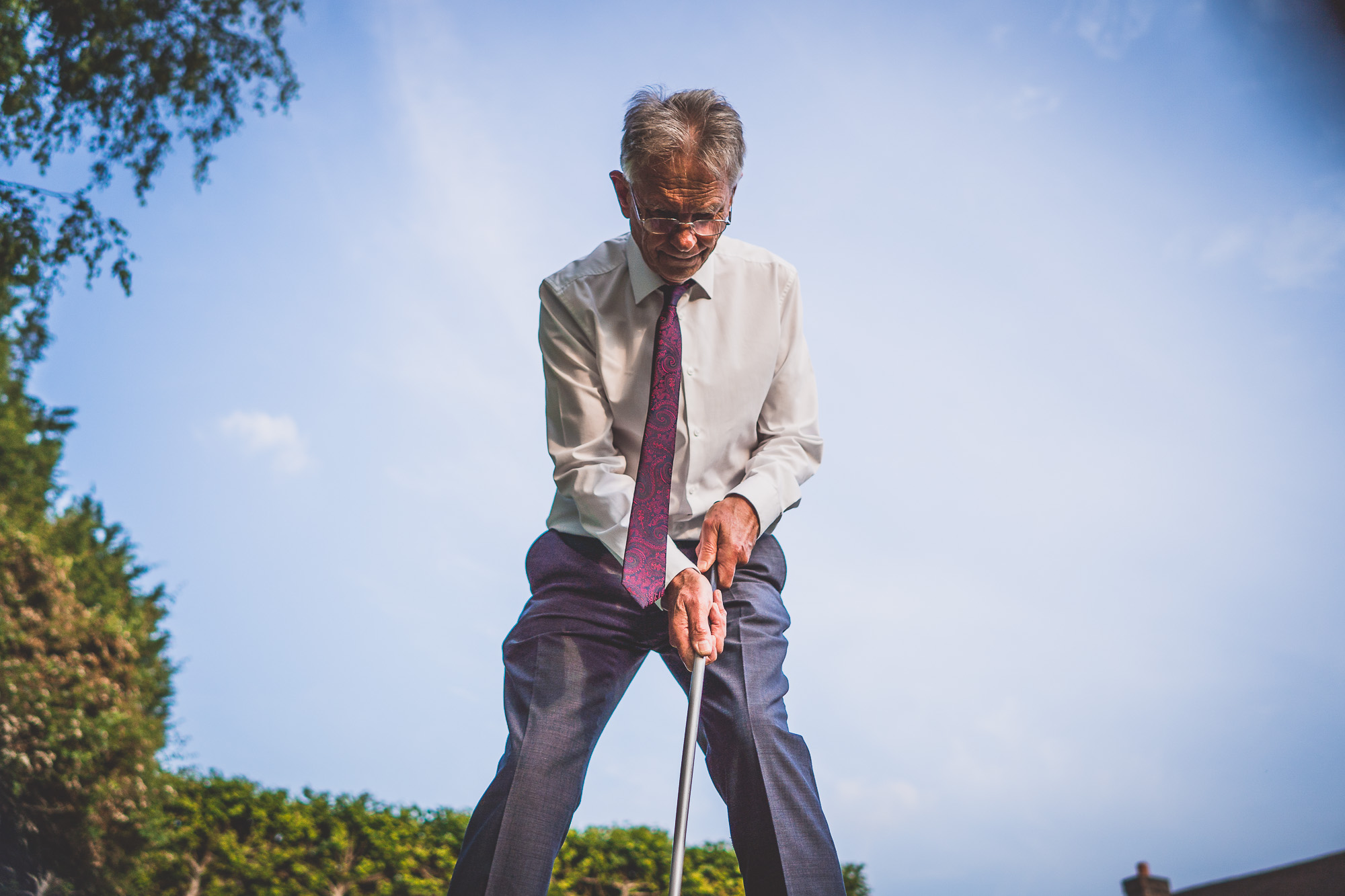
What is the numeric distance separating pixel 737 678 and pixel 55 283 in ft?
19.7

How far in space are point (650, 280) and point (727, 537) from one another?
654 millimetres

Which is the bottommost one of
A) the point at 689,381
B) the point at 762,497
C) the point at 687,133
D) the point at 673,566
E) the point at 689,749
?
the point at 689,749

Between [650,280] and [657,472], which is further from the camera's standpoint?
[650,280]

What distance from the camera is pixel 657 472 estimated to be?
2.09m

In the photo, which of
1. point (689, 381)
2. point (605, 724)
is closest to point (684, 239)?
point (689, 381)

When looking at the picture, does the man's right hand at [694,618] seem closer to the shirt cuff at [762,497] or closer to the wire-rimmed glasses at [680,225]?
the shirt cuff at [762,497]

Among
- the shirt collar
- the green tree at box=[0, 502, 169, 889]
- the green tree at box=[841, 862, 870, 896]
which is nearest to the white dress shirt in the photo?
the shirt collar

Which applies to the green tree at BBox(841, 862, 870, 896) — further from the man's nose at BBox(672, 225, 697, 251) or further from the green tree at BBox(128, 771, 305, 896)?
the man's nose at BBox(672, 225, 697, 251)

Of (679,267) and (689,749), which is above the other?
(679,267)

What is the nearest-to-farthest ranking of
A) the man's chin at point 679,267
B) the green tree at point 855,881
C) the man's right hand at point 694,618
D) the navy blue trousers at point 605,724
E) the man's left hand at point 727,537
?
the navy blue trousers at point 605,724, the man's right hand at point 694,618, the man's left hand at point 727,537, the man's chin at point 679,267, the green tree at point 855,881

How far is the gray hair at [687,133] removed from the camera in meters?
2.04

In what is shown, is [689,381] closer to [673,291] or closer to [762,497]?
[673,291]

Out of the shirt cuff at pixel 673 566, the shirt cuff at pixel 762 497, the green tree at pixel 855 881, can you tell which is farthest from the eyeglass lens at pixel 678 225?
the green tree at pixel 855 881

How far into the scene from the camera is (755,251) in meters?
2.40
